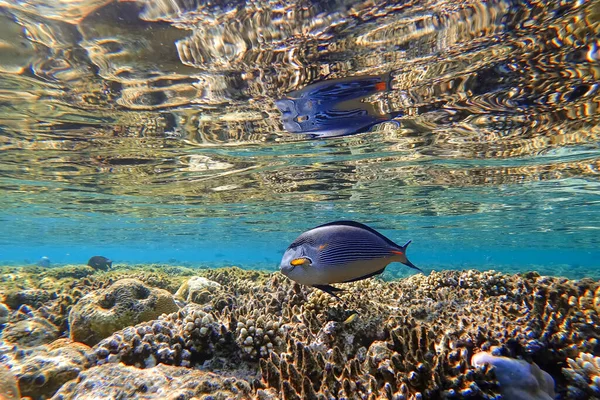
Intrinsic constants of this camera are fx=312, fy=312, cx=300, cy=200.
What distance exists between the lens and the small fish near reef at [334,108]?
26.9 ft

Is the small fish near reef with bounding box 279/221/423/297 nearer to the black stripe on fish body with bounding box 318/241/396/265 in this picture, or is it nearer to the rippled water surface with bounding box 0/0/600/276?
the black stripe on fish body with bounding box 318/241/396/265

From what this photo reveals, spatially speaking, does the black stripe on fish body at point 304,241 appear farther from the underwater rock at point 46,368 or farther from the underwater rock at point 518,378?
the underwater rock at point 46,368

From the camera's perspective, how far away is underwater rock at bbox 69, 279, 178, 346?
18.0 ft

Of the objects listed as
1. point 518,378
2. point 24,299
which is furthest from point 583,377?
point 24,299

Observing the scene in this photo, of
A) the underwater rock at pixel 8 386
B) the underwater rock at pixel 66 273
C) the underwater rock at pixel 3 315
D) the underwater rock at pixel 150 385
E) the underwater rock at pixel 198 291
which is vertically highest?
the underwater rock at pixel 150 385

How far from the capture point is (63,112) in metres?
9.53

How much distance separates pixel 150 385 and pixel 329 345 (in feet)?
7.05

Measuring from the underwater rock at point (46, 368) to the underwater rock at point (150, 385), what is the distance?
1302 millimetres

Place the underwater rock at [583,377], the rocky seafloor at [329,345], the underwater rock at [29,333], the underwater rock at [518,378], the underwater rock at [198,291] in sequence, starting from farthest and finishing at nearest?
1. the underwater rock at [198,291]
2. the underwater rock at [29,333]
3. the underwater rock at [583,377]
4. the rocky seafloor at [329,345]
5. the underwater rock at [518,378]

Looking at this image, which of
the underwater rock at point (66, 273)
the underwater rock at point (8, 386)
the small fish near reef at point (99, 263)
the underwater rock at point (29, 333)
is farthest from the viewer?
the small fish near reef at point (99, 263)

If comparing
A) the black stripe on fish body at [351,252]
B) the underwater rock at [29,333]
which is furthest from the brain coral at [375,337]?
the underwater rock at [29,333]

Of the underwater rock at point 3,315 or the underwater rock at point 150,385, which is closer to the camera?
the underwater rock at point 150,385

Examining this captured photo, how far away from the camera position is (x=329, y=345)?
413cm

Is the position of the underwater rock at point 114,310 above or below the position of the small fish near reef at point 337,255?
below
